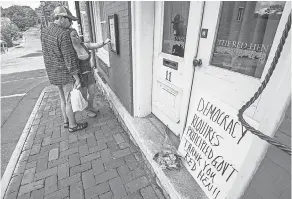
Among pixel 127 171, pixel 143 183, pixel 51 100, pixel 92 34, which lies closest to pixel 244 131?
pixel 143 183

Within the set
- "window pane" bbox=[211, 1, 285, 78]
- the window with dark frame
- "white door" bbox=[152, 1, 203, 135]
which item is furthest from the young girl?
the window with dark frame

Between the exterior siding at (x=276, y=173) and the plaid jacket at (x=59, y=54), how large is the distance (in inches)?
96.7

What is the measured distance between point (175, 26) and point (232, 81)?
3.28 ft

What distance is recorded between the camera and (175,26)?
1974 millimetres

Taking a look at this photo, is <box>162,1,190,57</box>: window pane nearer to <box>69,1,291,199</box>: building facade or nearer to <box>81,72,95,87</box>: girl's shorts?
<box>69,1,291,199</box>: building facade

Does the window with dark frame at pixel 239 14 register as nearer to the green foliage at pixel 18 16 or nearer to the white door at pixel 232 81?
the white door at pixel 232 81

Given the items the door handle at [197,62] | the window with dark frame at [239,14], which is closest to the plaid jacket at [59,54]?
the door handle at [197,62]

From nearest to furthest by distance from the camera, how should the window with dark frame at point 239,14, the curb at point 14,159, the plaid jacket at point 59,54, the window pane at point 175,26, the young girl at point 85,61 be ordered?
1. the window with dark frame at point 239,14
2. the window pane at point 175,26
3. the curb at point 14,159
4. the plaid jacket at point 59,54
5. the young girl at point 85,61

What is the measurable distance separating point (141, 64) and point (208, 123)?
4.15 ft

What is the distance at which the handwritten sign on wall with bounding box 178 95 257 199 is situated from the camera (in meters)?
1.28

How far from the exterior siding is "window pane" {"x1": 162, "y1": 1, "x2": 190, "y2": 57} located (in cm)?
126

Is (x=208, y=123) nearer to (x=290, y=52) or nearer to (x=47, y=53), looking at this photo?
(x=290, y=52)

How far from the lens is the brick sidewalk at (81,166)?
1974 millimetres

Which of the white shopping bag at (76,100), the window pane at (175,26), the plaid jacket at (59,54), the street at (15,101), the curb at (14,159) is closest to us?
the window pane at (175,26)
